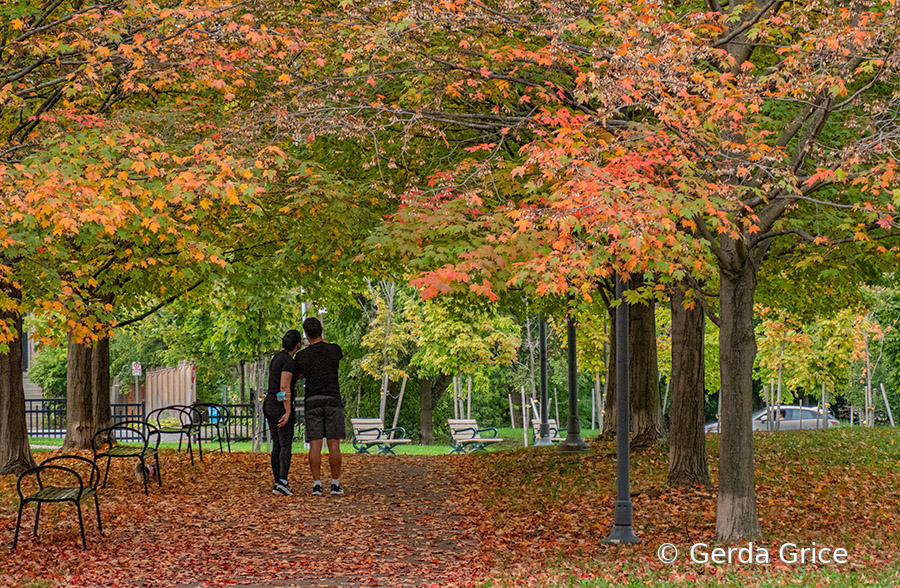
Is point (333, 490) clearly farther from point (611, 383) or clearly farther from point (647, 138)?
point (611, 383)

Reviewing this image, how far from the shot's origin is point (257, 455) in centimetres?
1747

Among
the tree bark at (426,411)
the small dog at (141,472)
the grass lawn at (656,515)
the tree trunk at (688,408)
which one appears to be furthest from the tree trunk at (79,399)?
the tree bark at (426,411)

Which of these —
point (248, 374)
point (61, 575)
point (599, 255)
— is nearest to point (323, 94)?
point (599, 255)

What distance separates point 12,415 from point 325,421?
20.8ft

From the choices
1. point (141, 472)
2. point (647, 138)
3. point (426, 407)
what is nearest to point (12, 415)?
point (141, 472)

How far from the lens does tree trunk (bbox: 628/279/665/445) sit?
51.5ft

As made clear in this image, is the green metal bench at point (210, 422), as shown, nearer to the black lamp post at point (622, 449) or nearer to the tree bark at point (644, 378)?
the tree bark at point (644, 378)

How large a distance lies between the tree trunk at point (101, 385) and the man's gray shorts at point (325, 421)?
8.92 metres

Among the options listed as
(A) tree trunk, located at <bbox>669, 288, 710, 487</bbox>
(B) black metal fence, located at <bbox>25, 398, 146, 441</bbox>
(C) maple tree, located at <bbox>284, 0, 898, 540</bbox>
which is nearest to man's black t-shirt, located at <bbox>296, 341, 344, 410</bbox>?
(C) maple tree, located at <bbox>284, 0, 898, 540</bbox>

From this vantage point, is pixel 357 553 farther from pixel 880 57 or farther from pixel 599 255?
pixel 880 57

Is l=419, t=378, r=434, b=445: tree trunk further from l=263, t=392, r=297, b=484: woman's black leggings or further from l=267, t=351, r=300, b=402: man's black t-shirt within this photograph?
l=267, t=351, r=300, b=402: man's black t-shirt

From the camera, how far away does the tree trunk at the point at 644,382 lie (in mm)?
15703

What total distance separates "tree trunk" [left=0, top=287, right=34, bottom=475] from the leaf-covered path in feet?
7.29

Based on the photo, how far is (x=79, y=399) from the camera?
18188 mm
